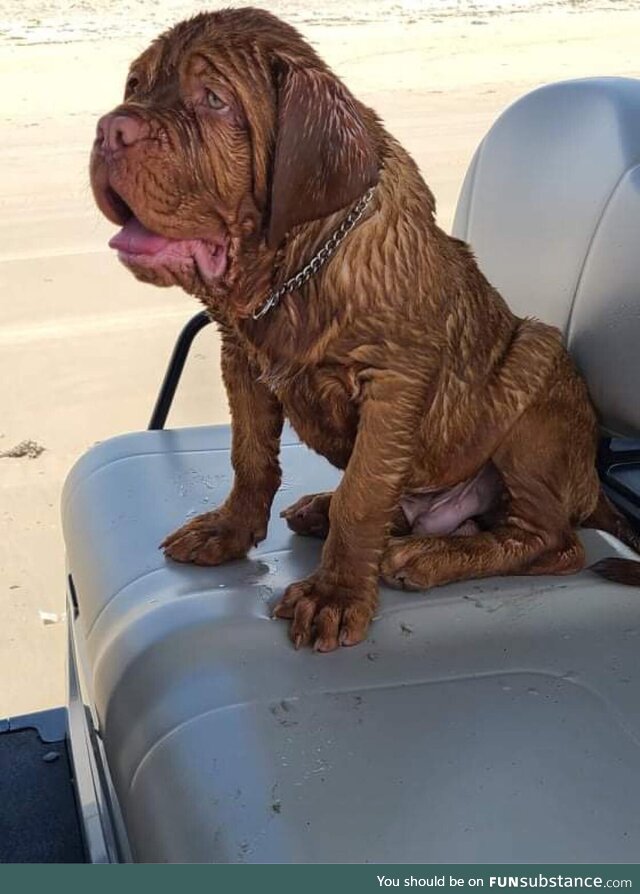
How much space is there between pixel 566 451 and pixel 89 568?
0.88 m

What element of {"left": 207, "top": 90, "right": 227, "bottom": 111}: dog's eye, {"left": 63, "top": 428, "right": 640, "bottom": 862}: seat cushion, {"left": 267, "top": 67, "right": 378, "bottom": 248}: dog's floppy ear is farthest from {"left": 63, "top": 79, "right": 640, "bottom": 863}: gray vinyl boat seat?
{"left": 207, "top": 90, "right": 227, "bottom": 111}: dog's eye

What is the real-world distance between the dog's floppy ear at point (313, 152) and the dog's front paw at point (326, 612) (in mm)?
571

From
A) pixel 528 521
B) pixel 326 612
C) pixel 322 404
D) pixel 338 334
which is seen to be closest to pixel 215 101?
pixel 338 334

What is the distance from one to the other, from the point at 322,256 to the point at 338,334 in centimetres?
12

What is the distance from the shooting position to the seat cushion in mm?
1492

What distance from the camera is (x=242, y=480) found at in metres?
2.15

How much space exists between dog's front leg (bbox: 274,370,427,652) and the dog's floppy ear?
0.96 ft

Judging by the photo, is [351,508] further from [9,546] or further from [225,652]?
[9,546]

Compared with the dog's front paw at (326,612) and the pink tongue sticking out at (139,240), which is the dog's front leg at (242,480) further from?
the pink tongue sticking out at (139,240)

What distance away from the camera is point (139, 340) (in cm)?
550

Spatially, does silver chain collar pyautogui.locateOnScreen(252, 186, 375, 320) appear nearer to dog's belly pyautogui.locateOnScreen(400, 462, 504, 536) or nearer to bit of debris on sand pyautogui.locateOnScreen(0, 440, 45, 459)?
dog's belly pyautogui.locateOnScreen(400, 462, 504, 536)

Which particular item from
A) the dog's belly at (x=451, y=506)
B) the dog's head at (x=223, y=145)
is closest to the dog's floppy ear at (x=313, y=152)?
the dog's head at (x=223, y=145)

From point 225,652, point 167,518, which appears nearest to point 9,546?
point 167,518

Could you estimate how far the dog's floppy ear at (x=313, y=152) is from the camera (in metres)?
1.62
